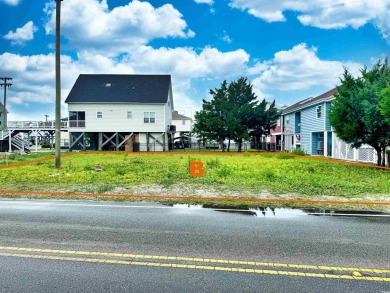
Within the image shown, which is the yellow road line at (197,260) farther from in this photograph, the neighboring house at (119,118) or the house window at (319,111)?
the neighboring house at (119,118)

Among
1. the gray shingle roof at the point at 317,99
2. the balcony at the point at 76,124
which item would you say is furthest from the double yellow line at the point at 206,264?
the balcony at the point at 76,124

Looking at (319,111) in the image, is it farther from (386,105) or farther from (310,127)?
(386,105)

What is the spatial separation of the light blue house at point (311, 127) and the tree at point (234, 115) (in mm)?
2740

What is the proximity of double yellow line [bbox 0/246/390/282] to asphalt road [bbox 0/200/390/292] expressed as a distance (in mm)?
14

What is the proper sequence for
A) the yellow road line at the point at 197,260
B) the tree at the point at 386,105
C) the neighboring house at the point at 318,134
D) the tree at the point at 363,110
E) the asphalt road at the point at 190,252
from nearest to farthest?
the asphalt road at the point at 190,252 < the yellow road line at the point at 197,260 < the tree at the point at 386,105 < the tree at the point at 363,110 < the neighboring house at the point at 318,134

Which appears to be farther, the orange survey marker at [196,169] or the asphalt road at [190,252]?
the orange survey marker at [196,169]

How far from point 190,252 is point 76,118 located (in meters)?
44.5

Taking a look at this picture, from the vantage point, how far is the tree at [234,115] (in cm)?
4516

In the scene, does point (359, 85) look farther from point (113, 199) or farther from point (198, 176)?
point (113, 199)

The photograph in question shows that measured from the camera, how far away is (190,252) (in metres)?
5.64

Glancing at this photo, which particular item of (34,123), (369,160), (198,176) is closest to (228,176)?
(198,176)

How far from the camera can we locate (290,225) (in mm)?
7531

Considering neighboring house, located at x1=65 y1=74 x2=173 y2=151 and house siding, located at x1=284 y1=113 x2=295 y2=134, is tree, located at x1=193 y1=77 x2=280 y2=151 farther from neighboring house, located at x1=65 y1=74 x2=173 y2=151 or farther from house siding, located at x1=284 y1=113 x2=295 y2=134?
neighboring house, located at x1=65 y1=74 x2=173 y2=151

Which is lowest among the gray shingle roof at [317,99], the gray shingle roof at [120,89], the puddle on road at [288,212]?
the puddle on road at [288,212]
